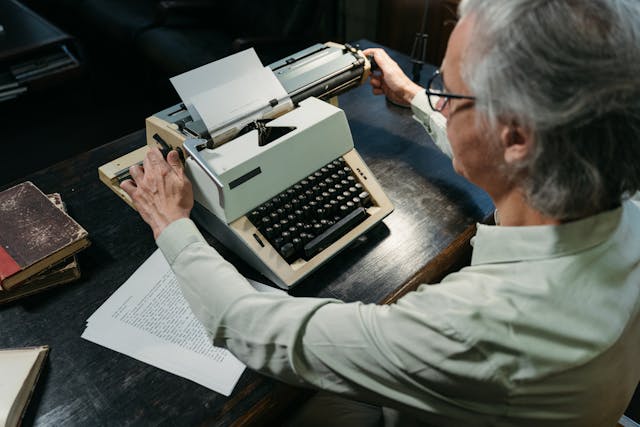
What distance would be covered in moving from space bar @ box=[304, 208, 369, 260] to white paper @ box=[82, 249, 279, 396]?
135 millimetres

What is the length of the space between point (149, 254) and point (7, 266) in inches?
11.7

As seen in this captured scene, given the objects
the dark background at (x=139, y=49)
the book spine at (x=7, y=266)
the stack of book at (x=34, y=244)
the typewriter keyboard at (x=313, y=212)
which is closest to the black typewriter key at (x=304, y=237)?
the typewriter keyboard at (x=313, y=212)

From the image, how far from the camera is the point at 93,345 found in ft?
3.29

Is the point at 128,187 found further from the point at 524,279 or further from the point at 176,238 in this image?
the point at 524,279

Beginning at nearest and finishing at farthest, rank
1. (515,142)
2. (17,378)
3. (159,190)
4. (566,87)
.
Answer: (566,87) → (515,142) → (17,378) → (159,190)

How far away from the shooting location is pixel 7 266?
104cm

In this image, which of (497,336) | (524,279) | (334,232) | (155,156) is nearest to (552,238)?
(524,279)

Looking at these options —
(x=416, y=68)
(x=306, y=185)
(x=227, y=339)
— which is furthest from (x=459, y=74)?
(x=416, y=68)

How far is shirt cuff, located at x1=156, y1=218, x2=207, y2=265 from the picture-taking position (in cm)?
101

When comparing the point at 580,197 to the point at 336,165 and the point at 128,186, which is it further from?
the point at 128,186

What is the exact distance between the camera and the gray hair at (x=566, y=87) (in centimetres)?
66

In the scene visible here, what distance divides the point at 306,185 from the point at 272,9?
5.82ft

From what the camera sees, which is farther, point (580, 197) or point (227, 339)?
point (227, 339)

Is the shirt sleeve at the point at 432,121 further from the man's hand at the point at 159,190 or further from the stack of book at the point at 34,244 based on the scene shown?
the stack of book at the point at 34,244
